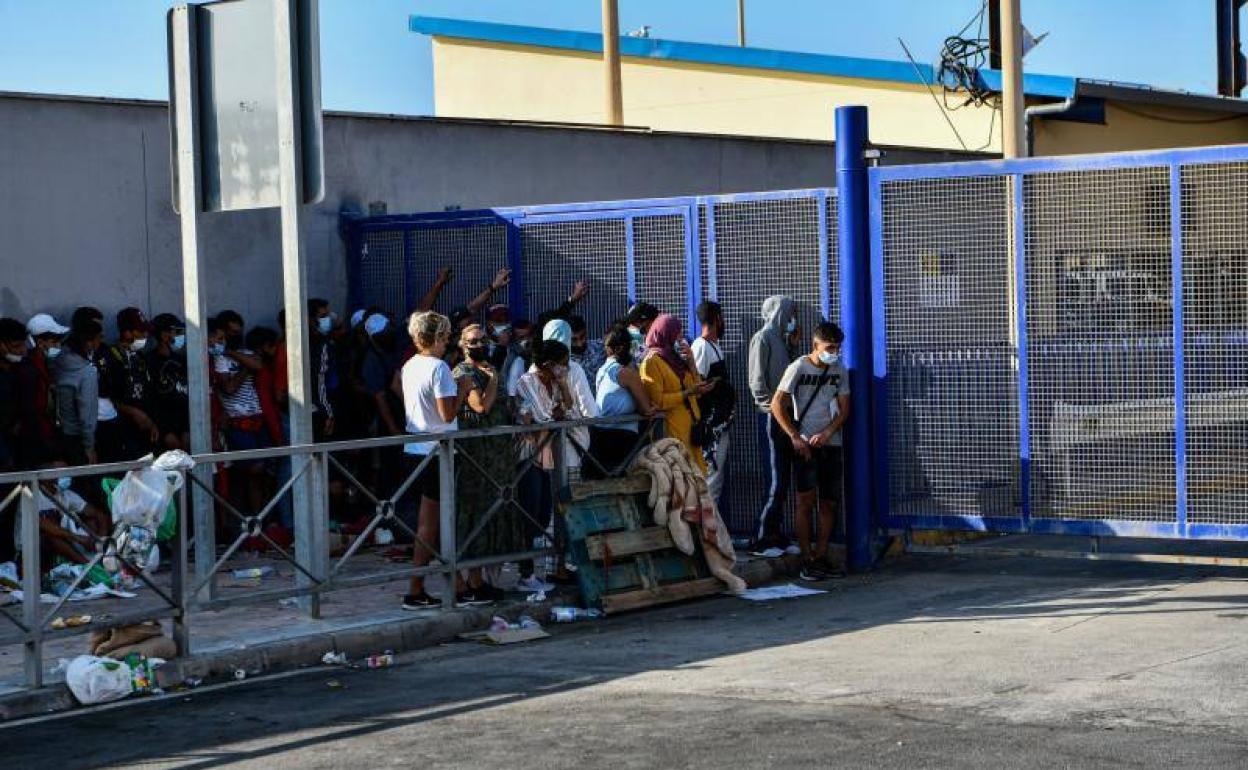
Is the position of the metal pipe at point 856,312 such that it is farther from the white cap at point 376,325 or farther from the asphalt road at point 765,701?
the white cap at point 376,325

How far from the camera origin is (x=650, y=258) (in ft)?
46.9

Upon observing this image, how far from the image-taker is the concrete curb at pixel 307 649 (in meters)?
8.88

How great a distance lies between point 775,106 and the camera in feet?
106

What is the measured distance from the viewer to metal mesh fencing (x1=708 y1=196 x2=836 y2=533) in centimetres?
1338

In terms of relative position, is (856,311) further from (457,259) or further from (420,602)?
(457,259)

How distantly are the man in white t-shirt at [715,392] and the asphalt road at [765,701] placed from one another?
6.82ft

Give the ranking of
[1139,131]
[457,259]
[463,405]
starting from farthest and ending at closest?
[1139,131] < [457,259] < [463,405]

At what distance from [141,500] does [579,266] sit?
6000 mm

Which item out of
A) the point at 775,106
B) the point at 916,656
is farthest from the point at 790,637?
the point at 775,106

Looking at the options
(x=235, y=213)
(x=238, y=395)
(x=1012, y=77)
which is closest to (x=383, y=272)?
(x=235, y=213)

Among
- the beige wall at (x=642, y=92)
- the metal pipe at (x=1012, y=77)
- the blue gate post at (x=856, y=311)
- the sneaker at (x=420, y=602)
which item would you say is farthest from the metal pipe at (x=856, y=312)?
the beige wall at (x=642, y=92)

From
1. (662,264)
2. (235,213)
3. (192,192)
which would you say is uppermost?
(235,213)

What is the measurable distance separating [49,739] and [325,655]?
2.17m

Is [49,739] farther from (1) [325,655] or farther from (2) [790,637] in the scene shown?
(2) [790,637]
